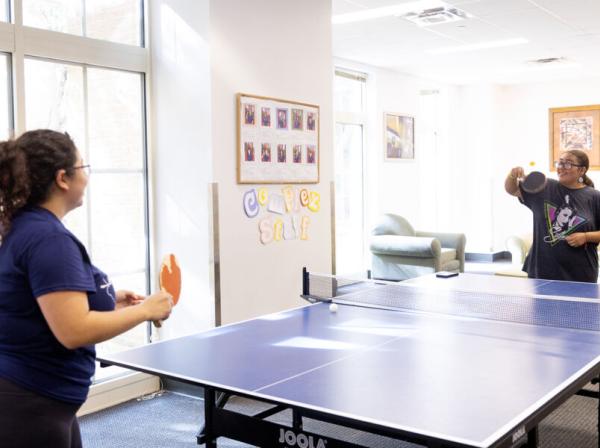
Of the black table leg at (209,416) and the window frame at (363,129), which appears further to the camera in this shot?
the window frame at (363,129)

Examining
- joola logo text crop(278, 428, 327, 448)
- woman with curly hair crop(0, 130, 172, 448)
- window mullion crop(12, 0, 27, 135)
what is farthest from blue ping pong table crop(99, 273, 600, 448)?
window mullion crop(12, 0, 27, 135)

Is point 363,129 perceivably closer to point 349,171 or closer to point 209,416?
point 349,171

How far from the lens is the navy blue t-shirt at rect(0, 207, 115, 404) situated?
1510mm

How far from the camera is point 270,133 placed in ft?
14.4

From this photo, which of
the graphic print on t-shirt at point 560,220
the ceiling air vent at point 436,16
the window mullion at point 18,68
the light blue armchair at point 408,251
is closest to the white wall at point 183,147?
the window mullion at point 18,68

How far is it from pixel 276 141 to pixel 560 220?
5.98ft

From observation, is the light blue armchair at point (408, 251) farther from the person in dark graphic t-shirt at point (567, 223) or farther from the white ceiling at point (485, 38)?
the person in dark graphic t-shirt at point (567, 223)

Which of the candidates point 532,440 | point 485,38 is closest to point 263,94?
point 532,440

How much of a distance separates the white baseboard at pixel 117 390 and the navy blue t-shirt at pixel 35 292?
92.2 inches

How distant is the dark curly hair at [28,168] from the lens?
1.56 m

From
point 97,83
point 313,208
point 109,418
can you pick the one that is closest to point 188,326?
point 109,418

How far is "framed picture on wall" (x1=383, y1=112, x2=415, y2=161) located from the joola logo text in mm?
6726

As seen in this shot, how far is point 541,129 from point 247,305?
7561 millimetres

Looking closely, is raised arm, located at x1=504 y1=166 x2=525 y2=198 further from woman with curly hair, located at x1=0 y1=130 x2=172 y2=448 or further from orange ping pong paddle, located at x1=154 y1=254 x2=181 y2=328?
woman with curly hair, located at x1=0 y1=130 x2=172 y2=448
